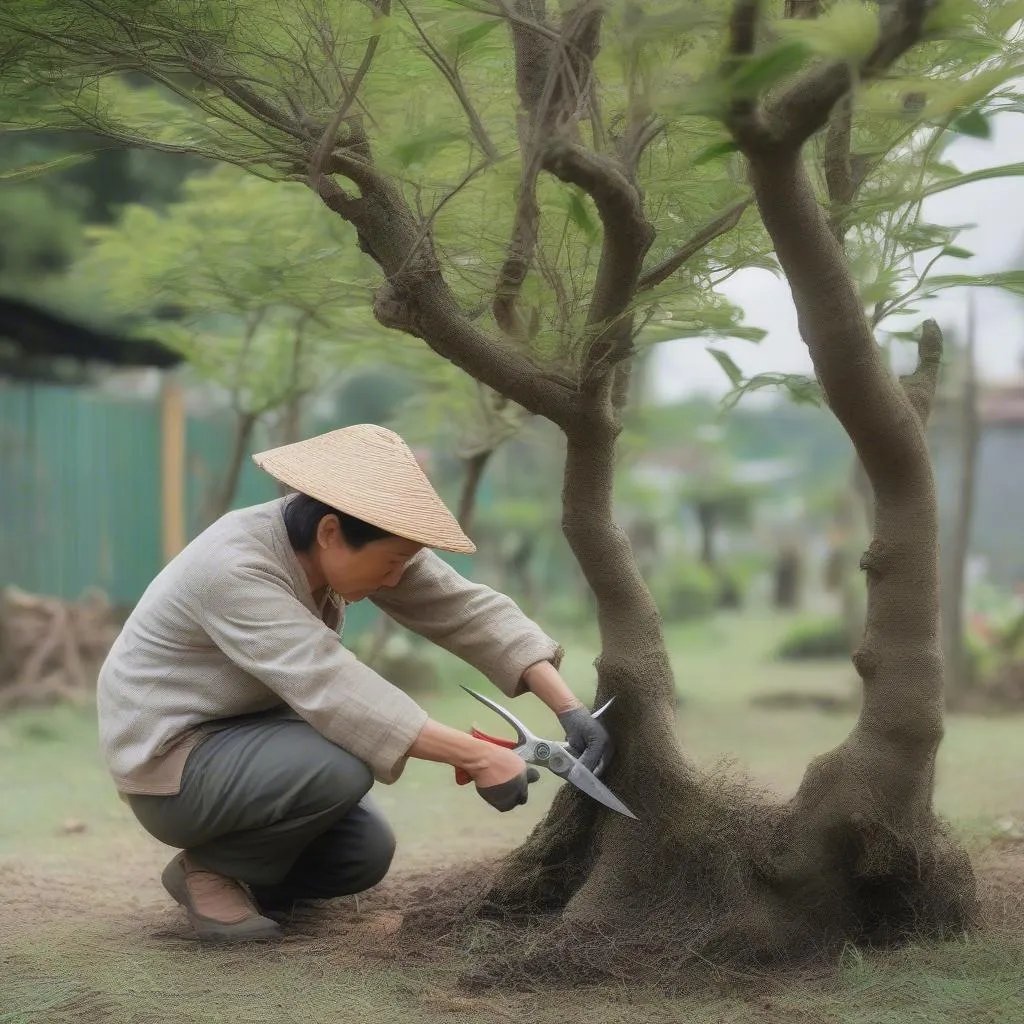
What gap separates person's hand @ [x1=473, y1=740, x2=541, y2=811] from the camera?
105 inches

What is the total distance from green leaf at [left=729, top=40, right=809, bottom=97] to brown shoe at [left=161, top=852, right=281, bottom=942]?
2.12m

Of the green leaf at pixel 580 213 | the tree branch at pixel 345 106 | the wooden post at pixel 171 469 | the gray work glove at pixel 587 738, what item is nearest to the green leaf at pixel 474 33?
the tree branch at pixel 345 106

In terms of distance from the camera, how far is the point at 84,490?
8492 millimetres

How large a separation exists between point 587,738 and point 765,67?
1.58 m

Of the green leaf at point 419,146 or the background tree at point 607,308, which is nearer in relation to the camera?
the green leaf at point 419,146

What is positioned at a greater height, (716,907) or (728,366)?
(728,366)

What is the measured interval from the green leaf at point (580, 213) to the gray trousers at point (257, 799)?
124 centimetres

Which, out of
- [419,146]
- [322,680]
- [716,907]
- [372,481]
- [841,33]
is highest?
[841,33]

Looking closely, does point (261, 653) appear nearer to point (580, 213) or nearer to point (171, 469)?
point (580, 213)

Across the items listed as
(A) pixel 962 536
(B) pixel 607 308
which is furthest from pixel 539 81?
(A) pixel 962 536

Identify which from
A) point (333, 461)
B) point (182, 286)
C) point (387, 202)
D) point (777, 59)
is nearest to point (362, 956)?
point (333, 461)

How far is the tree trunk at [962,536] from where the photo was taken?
23.7 ft

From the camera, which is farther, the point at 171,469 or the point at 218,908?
the point at 171,469

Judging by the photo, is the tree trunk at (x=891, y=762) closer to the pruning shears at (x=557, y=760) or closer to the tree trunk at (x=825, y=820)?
the tree trunk at (x=825, y=820)
